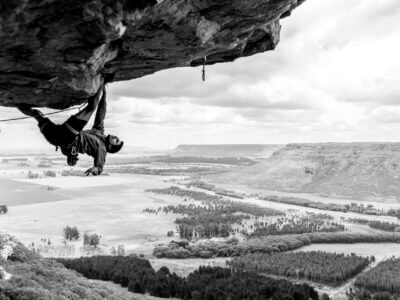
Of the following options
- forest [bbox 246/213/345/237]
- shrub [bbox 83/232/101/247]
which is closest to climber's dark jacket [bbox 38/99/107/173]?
shrub [bbox 83/232/101/247]

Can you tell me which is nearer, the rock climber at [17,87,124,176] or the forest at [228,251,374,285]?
the rock climber at [17,87,124,176]

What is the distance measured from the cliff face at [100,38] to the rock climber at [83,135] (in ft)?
1.68

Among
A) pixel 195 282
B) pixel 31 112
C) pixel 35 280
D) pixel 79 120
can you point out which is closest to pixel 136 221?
pixel 195 282

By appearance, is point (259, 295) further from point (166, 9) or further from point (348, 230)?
point (348, 230)

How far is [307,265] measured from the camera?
40.8m

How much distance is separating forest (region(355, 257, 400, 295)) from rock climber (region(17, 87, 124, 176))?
32230 mm

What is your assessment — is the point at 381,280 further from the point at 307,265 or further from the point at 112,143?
the point at 112,143

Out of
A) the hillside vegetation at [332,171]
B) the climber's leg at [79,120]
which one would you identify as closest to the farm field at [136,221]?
the hillside vegetation at [332,171]

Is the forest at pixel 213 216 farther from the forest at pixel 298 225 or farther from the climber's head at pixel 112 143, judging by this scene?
the climber's head at pixel 112 143

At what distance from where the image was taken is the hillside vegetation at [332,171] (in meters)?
114

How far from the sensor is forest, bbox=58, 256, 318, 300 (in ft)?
102

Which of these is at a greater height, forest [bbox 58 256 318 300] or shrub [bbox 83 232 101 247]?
forest [bbox 58 256 318 300]

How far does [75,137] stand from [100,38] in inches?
Answer: 110

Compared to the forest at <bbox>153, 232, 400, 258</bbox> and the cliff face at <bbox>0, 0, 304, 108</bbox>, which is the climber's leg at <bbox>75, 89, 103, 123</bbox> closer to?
the cliff face at <bbox>0, 0, 304, 108</bbox>
